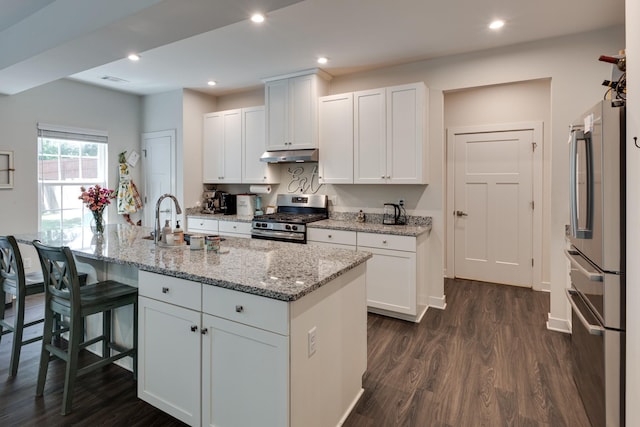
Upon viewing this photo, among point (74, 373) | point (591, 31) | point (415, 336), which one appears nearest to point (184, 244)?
point (74, 373)

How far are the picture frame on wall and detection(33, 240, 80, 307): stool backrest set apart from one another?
2.66 meters

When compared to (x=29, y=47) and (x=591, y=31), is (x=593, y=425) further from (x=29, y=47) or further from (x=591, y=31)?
(x=29, y=47)

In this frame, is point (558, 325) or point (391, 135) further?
point (391, 135)

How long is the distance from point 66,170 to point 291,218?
309 centimetres

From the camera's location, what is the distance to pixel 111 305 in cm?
212

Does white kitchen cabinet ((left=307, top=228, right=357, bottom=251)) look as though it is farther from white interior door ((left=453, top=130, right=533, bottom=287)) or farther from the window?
the window

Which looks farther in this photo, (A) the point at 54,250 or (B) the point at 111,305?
(B) the point at 111,305

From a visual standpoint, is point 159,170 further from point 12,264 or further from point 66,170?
point 12,264

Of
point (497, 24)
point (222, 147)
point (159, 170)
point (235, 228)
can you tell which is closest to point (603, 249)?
point (497, 24)

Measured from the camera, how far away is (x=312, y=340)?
5.21 ft

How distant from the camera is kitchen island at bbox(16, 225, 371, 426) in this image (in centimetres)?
148

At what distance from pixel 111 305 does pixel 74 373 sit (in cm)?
40

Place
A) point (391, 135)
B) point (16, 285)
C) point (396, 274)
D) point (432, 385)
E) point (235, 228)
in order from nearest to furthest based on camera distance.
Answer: point (432, 385), point (16, 285), point (396, 274), point (391, 135), point (235, 228)

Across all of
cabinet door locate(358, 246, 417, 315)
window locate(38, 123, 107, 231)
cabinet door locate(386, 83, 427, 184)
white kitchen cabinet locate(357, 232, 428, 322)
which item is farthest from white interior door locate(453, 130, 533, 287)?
window locate(38, 123, 107, 231)
